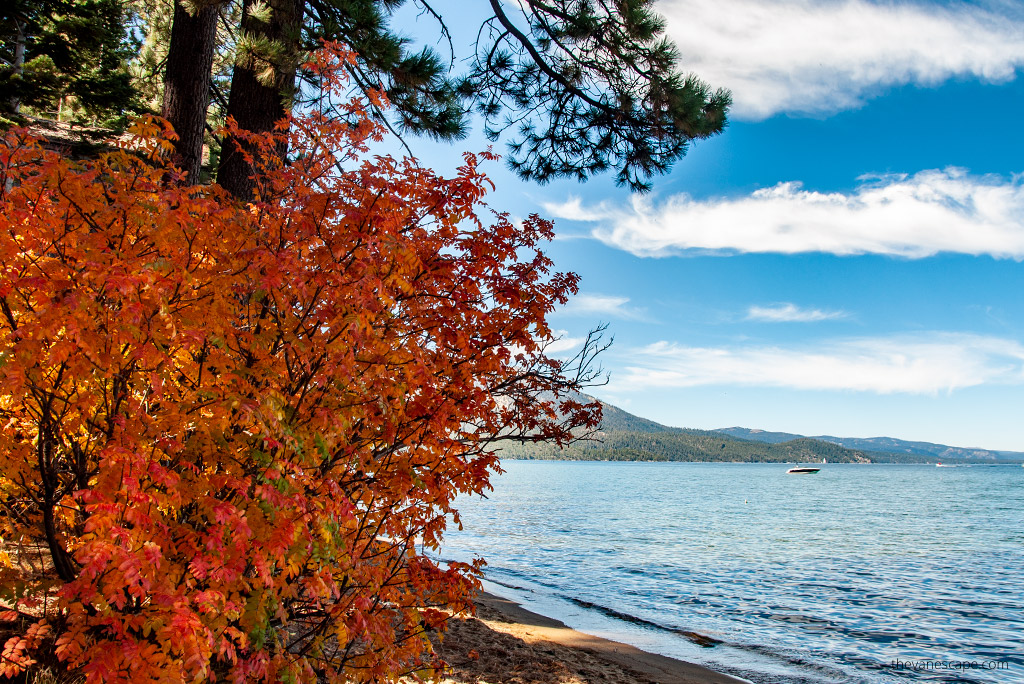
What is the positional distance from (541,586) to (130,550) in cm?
1493

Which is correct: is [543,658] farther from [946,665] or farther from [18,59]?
[18,59]

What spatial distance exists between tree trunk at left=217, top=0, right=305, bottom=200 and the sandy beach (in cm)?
648

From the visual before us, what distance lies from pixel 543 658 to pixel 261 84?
27.1 ft

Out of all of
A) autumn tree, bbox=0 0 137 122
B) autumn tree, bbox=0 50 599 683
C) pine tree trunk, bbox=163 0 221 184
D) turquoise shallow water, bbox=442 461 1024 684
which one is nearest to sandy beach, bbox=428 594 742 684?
turquoise shallow water, bbox=442 461 1024 684

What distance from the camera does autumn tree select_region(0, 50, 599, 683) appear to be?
9.20ft

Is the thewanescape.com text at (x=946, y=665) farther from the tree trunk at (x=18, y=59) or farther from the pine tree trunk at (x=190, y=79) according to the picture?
the tree trunk at (x=18, y=59)

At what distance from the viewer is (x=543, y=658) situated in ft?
25.8

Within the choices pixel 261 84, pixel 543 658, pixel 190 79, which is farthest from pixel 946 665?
pixel 190 79

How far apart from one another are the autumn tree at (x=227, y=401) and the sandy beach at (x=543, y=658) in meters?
3.16

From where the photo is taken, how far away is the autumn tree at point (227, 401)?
2.80 m

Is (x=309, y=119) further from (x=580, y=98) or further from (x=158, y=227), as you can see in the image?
(x=580, y=98)

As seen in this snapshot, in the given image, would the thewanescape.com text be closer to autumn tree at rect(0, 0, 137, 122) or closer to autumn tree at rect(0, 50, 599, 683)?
autumn tree at rect(0, 50, 599, 683)

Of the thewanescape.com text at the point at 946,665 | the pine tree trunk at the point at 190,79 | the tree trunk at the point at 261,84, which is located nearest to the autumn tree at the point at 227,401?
the tree trunk at the point at 261,84

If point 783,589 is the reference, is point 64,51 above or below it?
above
